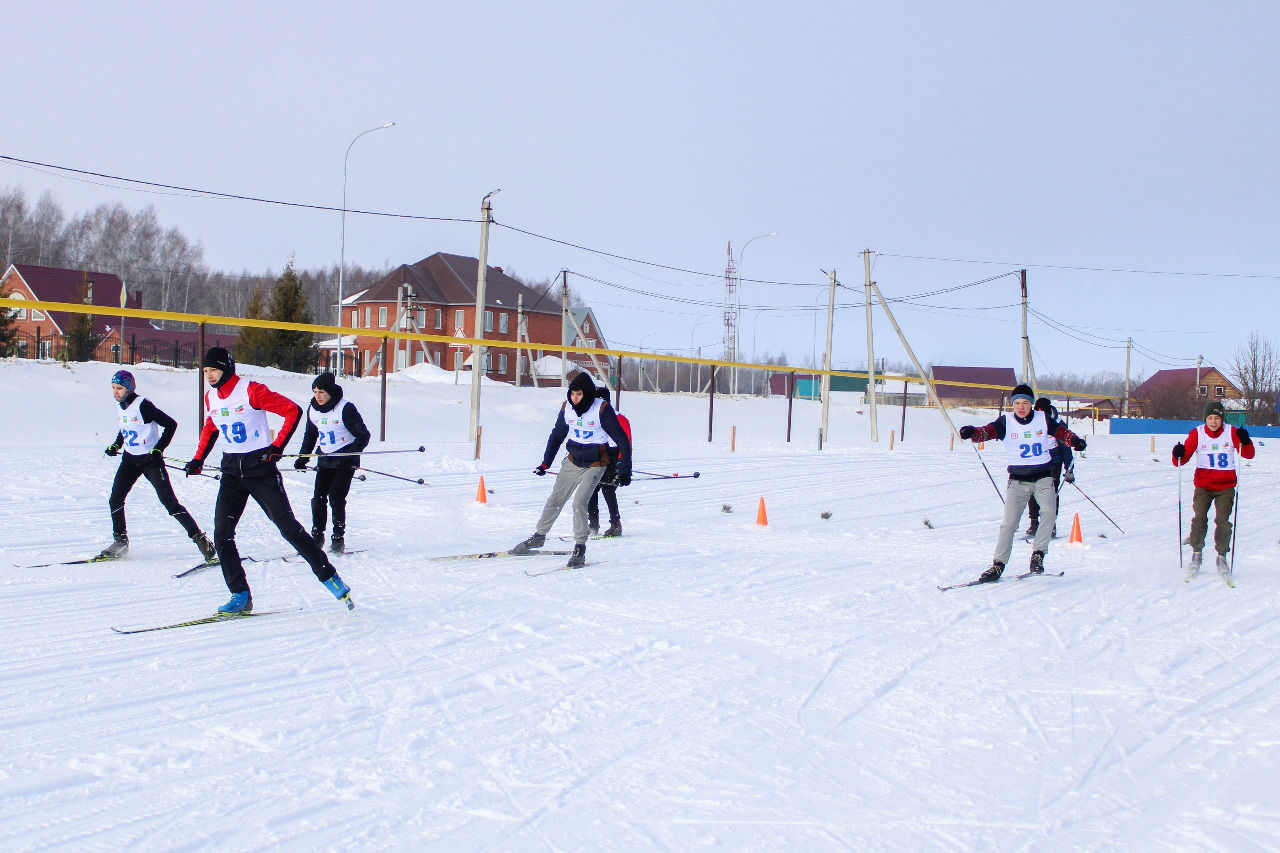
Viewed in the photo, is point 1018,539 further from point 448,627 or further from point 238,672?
point 238,672

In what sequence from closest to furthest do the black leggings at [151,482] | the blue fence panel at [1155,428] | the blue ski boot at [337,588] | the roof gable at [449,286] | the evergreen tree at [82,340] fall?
the blue ski boot at [337,588]
the black leggings at [151,482]
the evergreen tree at [82,340]
the blue fence panel at [1155,428]
the roof gable at [449,286]

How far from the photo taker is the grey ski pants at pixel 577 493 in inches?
347

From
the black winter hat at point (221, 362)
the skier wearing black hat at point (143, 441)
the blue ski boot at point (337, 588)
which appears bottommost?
the blue ski boot at point (337, 588)

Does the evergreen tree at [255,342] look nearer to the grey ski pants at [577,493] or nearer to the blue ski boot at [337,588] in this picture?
the grey ski pants at [577,493]

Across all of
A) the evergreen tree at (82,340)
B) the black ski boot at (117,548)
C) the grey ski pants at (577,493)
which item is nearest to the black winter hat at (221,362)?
the black ski boot at (117,548)

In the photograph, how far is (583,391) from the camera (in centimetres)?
889

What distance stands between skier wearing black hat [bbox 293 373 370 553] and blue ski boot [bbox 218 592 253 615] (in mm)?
2515

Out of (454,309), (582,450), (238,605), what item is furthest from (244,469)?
(454,309)

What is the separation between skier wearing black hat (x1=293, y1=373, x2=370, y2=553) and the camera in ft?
29.7

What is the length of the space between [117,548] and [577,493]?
13.5 ft

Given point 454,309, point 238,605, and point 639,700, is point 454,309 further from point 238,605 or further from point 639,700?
point 639,700

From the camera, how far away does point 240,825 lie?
11.2 feet

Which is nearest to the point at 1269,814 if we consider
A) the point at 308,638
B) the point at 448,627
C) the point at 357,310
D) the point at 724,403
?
the point at 448,627

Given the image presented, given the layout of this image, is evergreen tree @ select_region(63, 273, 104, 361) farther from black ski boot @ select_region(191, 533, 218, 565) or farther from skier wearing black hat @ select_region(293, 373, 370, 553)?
black ski boot @ select_region(191, 533, 218, 565)
